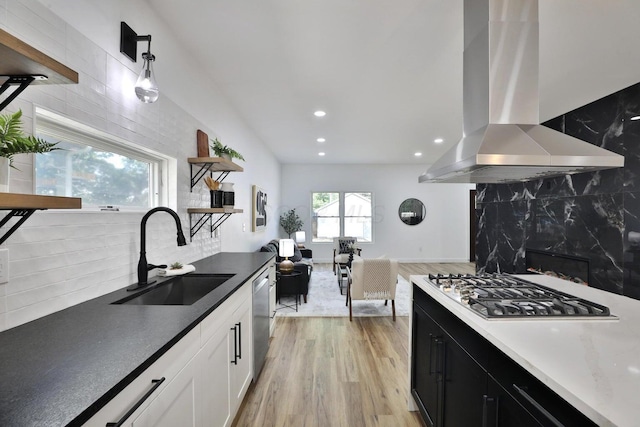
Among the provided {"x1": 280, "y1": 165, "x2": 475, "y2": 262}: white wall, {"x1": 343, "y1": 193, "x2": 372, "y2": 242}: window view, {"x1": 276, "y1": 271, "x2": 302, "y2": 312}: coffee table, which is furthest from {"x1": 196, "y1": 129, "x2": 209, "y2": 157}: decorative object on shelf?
{"x1": 343, "y1": 193, "x2": 372, "y2": 242}: window view

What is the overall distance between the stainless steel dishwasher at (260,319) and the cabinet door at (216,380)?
572 mm

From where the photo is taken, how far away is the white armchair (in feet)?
12.1

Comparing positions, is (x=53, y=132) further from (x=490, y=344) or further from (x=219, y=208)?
(x=490, y=344)

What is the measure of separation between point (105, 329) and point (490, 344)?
4.78 feet

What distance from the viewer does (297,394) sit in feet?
7.41

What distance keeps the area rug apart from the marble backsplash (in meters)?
1.86

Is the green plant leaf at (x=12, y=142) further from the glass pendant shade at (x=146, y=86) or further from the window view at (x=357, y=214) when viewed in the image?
the window view at (x=357, y=214)

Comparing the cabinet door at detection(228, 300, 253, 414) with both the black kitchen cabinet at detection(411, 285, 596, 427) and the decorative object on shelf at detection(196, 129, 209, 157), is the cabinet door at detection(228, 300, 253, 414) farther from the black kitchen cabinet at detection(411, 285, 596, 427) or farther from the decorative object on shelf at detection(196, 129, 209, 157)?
the decorative object on shelf at detection(196, 129, 209, 157)

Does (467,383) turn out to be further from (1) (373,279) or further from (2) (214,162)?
(1) (373,279)

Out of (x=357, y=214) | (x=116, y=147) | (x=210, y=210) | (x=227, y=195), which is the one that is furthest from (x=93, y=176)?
(x=357, y=214)

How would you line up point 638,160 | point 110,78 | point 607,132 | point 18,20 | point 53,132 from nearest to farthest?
point 18,20, point 53,132, point 110,78, point 638,160, point 607,132

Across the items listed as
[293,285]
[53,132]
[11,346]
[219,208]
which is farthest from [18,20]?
[293,285]

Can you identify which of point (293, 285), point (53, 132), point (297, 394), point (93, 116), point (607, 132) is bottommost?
point (297, 394)

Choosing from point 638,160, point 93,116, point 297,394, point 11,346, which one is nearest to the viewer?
point 11,346
